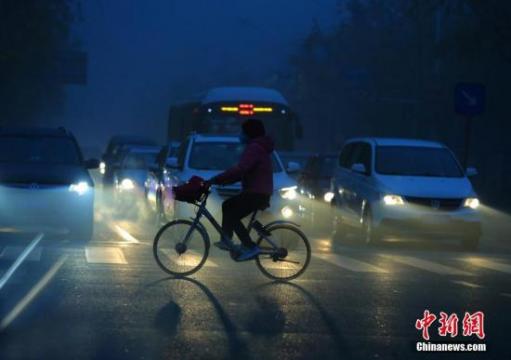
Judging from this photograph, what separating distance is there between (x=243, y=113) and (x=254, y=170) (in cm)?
2016

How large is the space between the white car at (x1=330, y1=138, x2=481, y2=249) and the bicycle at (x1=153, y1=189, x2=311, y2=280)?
7.11m

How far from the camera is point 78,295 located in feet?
38.9

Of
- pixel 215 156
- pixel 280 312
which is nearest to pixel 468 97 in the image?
pixel 215 156

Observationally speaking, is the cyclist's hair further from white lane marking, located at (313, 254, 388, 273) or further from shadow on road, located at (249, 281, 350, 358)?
white lane marking, located at (313, 254, 388, 273)

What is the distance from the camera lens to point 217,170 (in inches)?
866

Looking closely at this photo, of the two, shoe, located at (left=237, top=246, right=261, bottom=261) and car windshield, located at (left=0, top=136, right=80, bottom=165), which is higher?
car windshield, located at (left=0, top=136, right=80, bottom=165)

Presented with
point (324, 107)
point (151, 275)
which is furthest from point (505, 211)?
point (324, 107)

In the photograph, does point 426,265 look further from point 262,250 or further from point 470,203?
point 470,203

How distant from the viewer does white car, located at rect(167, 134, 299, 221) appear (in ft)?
68.0

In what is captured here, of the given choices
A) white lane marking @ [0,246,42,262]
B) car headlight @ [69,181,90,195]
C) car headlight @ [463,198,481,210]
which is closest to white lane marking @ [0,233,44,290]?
white lane marking @ [0,246,42,262]

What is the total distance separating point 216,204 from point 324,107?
59.5 metres

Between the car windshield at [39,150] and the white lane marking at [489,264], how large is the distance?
676 centimetres

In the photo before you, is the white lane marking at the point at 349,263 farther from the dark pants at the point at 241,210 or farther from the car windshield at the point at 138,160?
the car windshield at the point at 138,160

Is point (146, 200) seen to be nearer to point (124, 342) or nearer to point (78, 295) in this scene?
point (78, 295)
